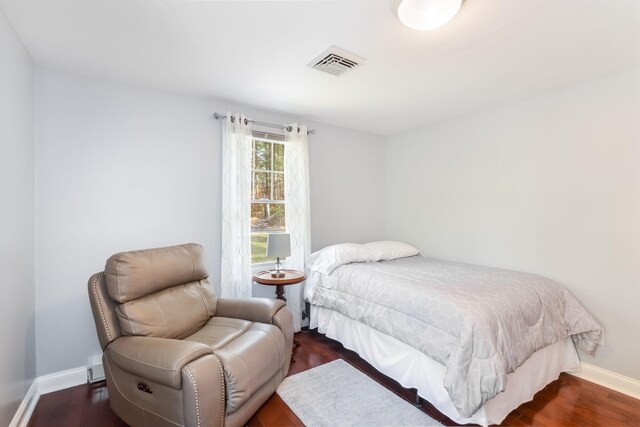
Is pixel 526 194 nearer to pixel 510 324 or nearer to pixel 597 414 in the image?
pixel 510 324

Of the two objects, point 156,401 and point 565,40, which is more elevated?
point 565,40

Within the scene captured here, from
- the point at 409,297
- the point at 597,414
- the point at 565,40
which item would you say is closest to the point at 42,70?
the point at 409,297

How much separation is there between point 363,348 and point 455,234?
1.69m

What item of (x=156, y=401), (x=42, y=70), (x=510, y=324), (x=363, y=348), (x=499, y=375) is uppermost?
(x=42, y=70)

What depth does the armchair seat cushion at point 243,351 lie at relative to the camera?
5.26ft

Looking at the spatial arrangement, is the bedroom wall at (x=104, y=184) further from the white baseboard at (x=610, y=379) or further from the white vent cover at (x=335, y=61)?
the white baseboard at (x=610, y=379)

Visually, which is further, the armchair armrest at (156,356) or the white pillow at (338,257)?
the white pillow at (338,257)

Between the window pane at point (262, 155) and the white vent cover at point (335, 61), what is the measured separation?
3.88 feet

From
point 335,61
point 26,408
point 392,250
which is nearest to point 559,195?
point 392,250

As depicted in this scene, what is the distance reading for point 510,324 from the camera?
1851 millimetres


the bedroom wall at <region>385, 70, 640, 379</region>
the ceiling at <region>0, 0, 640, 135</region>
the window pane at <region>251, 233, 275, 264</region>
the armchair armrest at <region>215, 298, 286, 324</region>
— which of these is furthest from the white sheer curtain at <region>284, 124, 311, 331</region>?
the bedroom wall at <region>385, 70, 640, 379</region>

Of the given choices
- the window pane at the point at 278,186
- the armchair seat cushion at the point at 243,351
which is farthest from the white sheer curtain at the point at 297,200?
the armchair seat cushion at the point at 243,351

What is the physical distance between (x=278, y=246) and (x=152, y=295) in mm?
1125

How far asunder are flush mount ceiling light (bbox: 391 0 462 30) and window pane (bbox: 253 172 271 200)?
2001mm
